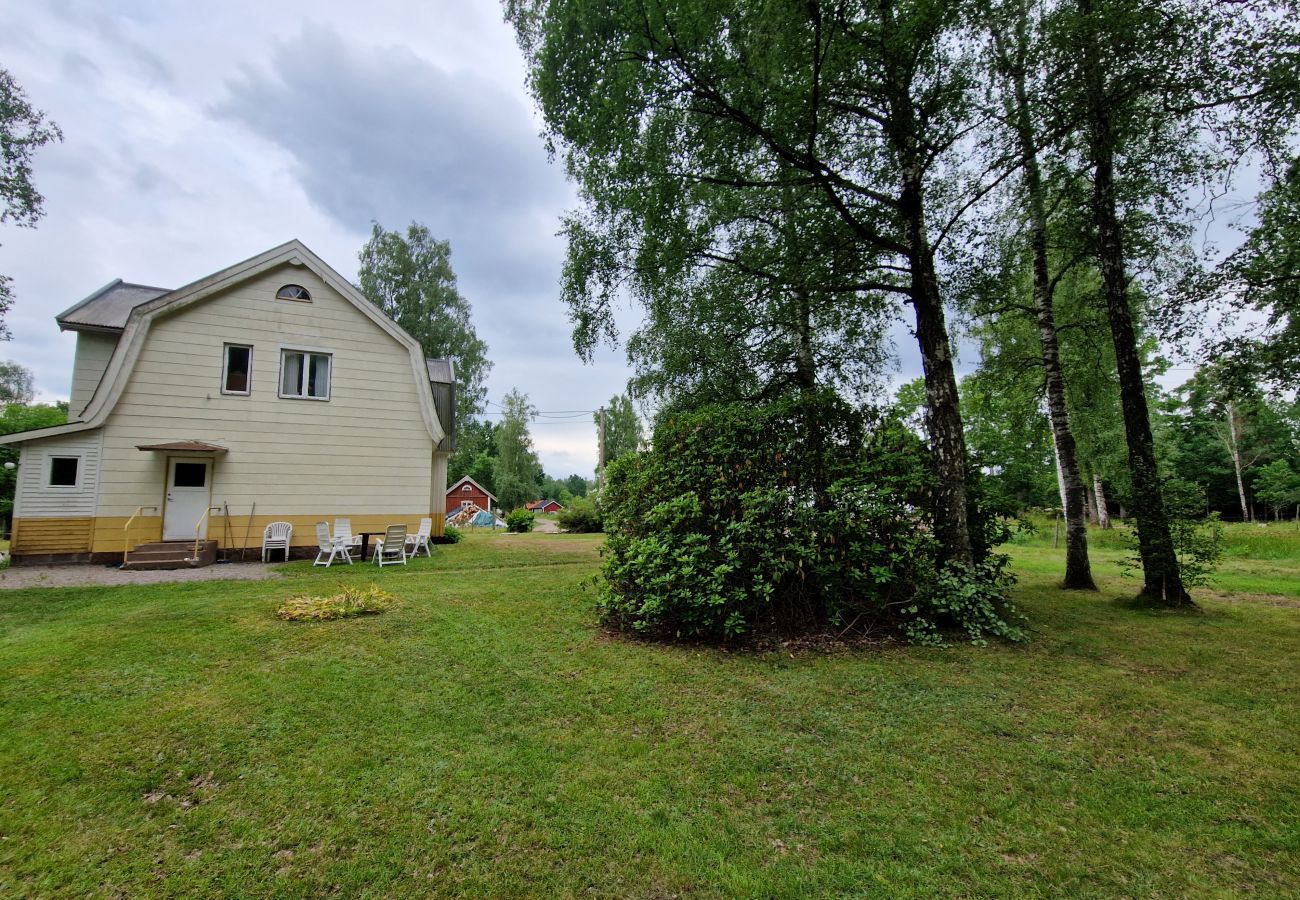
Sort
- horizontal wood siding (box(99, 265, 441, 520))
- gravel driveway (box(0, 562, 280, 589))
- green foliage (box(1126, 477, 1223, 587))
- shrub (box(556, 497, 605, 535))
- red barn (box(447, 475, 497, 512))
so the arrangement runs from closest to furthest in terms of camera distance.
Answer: green foliage (box(1126, 477, 1223, 587))
gravel driveway (box(0, 562, 280, 589))
horizontal wood siding (box(99, 265, 441, 520))
shrub (box(556, 497, 605, 535))
red barn (box(447, 475, 497, 512))

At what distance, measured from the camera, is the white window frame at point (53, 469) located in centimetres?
1016

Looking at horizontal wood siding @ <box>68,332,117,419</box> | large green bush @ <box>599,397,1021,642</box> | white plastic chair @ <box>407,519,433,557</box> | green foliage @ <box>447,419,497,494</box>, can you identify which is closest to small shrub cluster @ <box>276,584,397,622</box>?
large green bush @ <box>599,397,1021,642</box>

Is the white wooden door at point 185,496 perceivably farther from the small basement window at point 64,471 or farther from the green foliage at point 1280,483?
the green foliage at point 1280,483

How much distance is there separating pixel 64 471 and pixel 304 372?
4704 millimetres

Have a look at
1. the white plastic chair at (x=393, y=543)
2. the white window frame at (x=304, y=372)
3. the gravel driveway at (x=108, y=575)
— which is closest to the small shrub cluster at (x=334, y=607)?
the gravel driveway at (x=108, y=575)

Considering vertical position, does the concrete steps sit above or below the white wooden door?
below

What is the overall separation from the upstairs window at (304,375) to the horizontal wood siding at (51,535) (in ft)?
14.7

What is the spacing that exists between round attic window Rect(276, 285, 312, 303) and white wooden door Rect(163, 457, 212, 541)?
414 cm

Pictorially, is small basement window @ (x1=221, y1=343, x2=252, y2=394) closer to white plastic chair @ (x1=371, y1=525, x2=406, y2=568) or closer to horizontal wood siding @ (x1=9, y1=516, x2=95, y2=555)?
horizontal wood siding @ (x1=9, y1=516, x2=95, y2=555)

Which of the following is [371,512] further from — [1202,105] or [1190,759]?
[1202,105]

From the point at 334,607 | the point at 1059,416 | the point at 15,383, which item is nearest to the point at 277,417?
the point at 334,607

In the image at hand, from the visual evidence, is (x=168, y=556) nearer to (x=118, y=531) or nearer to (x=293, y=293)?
(x=118, y=531)

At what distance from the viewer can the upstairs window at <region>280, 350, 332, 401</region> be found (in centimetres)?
1204

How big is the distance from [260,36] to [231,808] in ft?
34.8
